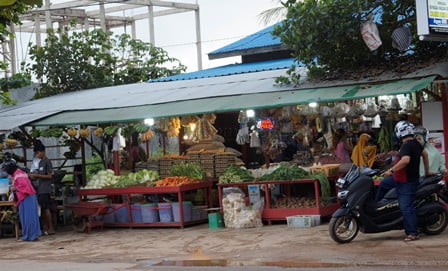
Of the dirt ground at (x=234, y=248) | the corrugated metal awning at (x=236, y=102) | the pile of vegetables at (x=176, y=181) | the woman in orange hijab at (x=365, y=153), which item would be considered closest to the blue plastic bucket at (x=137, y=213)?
the dirt ground at (x=234, y=248)

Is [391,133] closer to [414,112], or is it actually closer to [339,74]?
[414,112]

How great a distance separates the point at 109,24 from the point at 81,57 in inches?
557

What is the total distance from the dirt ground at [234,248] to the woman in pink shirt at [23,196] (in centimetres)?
46

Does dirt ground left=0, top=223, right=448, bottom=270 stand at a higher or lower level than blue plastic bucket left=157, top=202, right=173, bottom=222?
lower

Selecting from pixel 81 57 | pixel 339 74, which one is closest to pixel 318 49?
pixel 339 74

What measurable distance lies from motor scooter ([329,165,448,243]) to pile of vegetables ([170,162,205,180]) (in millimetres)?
5425

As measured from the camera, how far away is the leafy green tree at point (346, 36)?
42.5ft

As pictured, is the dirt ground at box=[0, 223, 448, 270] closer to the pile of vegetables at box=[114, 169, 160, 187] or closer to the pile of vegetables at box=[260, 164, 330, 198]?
the pile of vegetables at box=[260, 164, 330, 198]

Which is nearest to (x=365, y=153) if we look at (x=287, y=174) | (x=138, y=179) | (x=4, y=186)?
(x=287, y=174)

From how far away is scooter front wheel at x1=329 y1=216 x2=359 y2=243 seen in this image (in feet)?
34.7

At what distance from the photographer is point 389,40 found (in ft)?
43.7

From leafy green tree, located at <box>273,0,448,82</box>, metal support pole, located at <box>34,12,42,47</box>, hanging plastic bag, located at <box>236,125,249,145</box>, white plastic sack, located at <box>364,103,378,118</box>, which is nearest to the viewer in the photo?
leafy green tree, located at <box>273,0,448,82</box>

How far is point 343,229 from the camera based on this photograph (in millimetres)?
10750

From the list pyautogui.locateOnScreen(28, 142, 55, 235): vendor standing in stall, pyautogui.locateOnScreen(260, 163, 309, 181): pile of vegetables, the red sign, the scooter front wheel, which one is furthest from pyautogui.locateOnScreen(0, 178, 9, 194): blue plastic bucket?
the scooter front wheel
